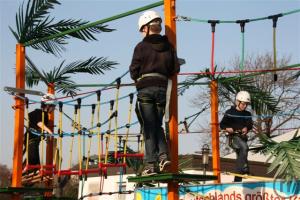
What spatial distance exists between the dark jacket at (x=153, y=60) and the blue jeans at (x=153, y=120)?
0.30 ft

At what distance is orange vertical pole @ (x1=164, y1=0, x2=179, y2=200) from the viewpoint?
5570 millimetres

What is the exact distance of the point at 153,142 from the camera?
18.3 feet

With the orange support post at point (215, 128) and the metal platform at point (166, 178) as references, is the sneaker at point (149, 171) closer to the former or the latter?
the metal platform at point (166, 178)

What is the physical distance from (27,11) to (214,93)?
3.21 metres

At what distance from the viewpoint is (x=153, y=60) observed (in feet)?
18.4

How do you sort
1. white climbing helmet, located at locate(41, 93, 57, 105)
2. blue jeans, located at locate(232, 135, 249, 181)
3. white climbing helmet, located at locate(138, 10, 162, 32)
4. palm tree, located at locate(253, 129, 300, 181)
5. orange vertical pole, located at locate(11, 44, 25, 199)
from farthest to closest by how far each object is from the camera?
white climbing helmet, located at locate(41, 93, 57, 105)
blue jeans, located at locate(232, 135, 249, 181)
orange vertical pole, located at locate(11, 44, 25, 199)
white climbing helmet, located at locate(138, 10, 162, 32)
palm tree, located at locate(253, 129, 300, 181)

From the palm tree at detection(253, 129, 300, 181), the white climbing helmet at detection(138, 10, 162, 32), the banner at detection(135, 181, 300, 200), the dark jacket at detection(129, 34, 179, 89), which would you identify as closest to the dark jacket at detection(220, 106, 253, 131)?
the banner at detection(135, 181, 300, 200)

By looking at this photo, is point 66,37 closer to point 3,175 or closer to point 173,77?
point 173,77

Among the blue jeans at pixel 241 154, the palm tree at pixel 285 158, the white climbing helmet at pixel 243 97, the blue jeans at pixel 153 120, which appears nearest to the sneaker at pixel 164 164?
the blue jeans at pixel 153 120

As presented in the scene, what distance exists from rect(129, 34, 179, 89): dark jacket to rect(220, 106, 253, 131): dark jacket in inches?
118

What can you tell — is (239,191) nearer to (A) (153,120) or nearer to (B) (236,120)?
(A) (153,120)

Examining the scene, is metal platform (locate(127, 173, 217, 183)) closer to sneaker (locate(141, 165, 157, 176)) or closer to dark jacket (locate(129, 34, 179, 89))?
sneaker (locate(141, 165, 157, 176))

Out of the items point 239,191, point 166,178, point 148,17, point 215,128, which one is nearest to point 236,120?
point 215,128

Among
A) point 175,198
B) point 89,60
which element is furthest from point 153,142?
point 89,60
